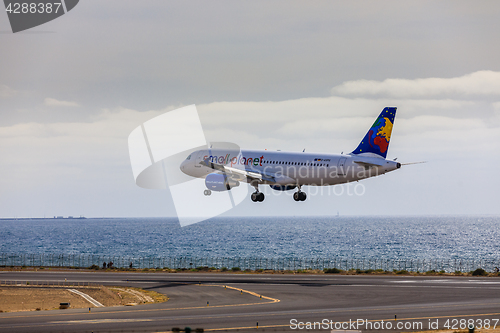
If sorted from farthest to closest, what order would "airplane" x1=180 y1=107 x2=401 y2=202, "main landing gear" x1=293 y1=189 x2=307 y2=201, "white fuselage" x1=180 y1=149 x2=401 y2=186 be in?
"main landing gear" x1=293 y1=189 x2=307 y2=201 → "airplane" x1=180 y1=107 x2=401 y2=202 → "white fuselage" x1=180 y1=149 x2=401 y2=186

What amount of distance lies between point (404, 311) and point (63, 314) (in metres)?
27.7

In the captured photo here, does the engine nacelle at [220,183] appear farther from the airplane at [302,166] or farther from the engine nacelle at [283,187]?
the engine nacelle at [283,187]

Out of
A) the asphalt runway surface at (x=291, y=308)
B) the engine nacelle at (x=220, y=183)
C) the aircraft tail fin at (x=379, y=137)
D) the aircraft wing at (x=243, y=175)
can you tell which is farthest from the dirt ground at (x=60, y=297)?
the aircraft tail fin at (x=379, y=137)

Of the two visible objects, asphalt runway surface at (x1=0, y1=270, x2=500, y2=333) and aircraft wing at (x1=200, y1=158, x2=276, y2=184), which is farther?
aircraft wing at (x1=200, y1=158, x2=276, y2=184)

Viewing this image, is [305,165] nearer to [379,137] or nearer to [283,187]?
[283,187]

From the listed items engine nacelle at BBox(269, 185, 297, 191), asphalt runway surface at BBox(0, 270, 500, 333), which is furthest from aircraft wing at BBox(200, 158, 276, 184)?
asphalt runway surface at BBox(0, 270, 500, 333)

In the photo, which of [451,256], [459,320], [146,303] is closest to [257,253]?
[451,256]

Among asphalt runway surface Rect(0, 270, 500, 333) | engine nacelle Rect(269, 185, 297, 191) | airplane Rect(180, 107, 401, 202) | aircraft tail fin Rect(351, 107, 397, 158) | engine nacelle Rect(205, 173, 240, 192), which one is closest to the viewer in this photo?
asphalt runway surface Rect(0, 270, 500, 333)

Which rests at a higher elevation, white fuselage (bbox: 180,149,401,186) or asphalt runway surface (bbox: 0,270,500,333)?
white fuselage (bbox: 180,149,401,186)

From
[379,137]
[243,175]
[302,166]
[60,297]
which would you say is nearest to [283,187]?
[302,166]

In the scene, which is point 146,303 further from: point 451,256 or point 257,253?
point 451,256

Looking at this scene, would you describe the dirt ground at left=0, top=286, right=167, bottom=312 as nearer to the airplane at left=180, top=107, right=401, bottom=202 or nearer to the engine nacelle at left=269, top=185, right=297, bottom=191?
the airplane at left=180, top=107, right=401, bottom=202

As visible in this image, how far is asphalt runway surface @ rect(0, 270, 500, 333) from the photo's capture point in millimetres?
40719

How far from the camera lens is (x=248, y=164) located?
6794 centimetres
